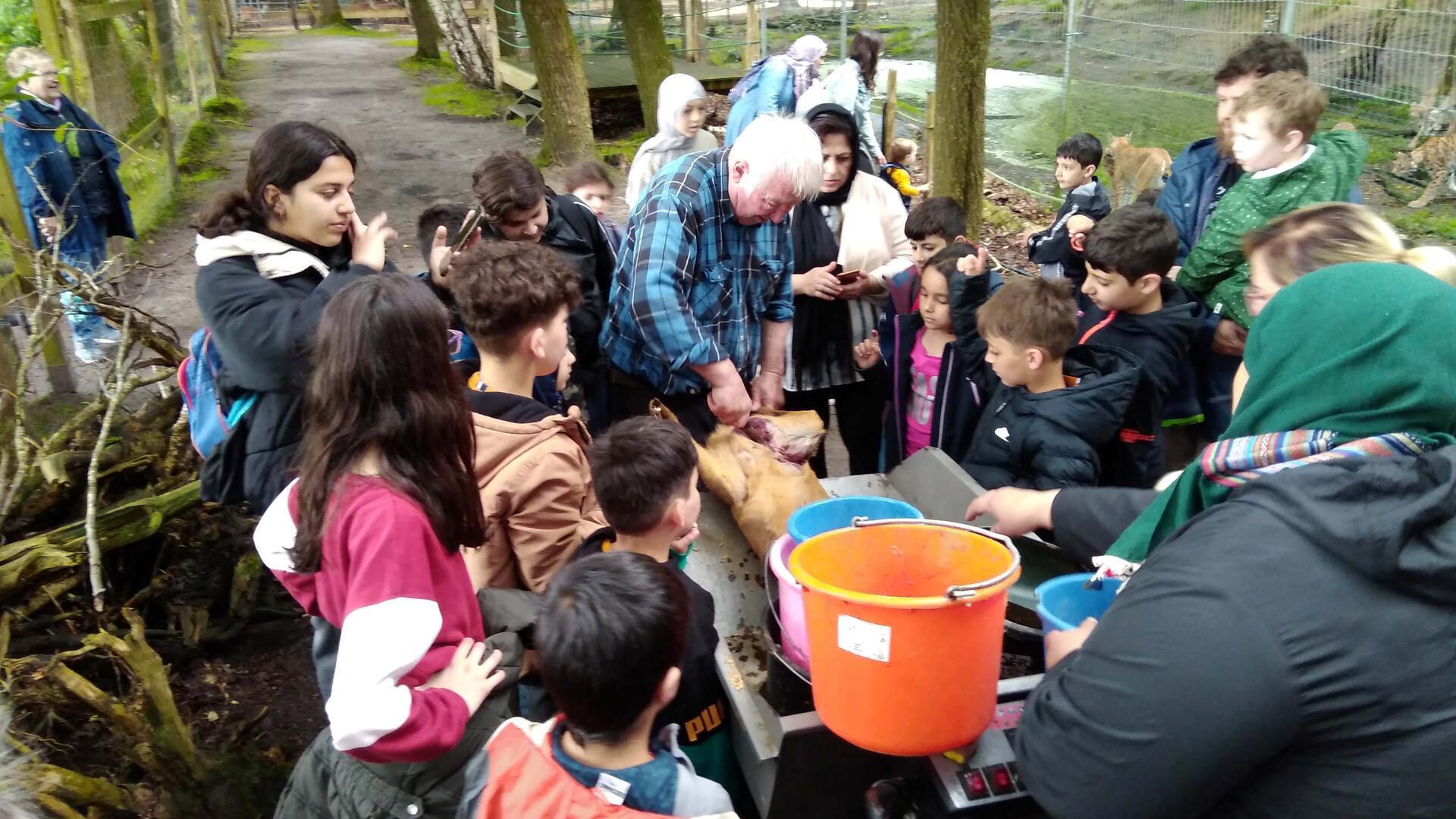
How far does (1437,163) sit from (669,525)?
885 cm

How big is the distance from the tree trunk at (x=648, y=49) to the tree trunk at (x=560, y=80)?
41.0 inches

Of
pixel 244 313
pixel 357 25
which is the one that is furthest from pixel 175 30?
pixel 357 25

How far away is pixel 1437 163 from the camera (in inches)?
320

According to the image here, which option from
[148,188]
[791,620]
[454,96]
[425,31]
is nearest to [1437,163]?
[791,620]

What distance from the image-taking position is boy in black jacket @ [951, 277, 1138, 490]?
2816 millimetres

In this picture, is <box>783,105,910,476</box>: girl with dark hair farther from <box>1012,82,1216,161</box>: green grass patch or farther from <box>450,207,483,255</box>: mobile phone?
<box>1012,82,1216,161</box>: green grass patch

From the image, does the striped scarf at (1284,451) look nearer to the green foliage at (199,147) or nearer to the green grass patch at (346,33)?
the green foliage at (199,147)

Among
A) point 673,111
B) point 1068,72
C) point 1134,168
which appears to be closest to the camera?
point 673,111

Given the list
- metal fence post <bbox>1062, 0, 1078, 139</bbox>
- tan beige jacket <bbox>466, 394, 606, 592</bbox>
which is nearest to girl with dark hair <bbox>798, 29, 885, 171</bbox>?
metal fence post <bbox>1062, 0, 1078, 139</bbox>

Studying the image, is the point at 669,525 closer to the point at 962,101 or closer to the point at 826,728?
the point at 826,728

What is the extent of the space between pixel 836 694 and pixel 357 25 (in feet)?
108

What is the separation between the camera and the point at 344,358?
1.74 metres

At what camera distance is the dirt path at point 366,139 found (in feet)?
25.4

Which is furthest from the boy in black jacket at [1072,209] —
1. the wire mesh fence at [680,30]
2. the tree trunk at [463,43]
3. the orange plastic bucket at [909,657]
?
the tree trunk at [463,43]
